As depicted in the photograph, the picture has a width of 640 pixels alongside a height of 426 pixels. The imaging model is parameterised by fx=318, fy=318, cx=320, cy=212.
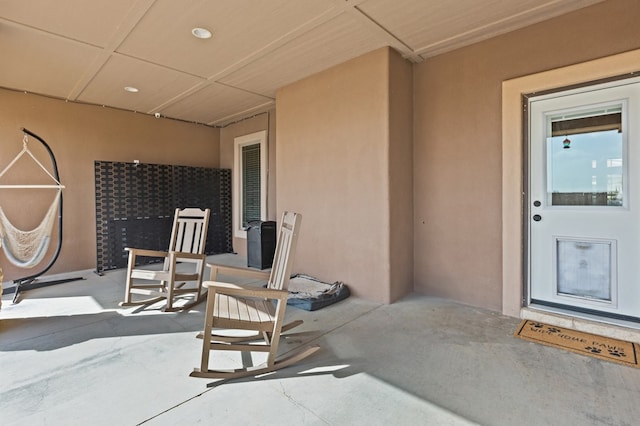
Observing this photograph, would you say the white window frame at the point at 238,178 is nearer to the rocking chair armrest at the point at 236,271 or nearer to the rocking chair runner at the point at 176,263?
the rocking chair runner at the point at 176,263

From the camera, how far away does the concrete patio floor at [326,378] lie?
5.67 feet

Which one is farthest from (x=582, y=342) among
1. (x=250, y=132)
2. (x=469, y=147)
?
(x=250, y=132)

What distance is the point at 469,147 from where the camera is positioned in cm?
344

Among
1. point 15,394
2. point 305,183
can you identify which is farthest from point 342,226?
point 15,394

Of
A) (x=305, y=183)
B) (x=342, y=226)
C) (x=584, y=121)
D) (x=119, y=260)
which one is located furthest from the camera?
(x=119, y=260)

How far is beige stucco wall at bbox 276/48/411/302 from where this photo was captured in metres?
3.54

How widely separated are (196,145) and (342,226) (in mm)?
4238

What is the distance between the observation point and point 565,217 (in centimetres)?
292

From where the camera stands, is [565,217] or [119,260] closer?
[565,217]

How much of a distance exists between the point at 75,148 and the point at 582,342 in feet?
23.0

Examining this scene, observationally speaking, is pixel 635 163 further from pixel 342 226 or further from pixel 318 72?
pixel 318 72

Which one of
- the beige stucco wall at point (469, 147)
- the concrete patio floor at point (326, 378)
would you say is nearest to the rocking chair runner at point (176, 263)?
the concrete patio floor at point (326, 378)

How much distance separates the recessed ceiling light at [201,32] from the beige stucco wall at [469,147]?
7.81 ft

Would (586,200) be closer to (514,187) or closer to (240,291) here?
(514,187)
